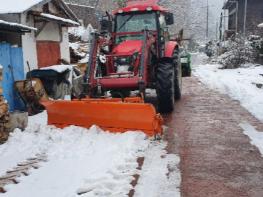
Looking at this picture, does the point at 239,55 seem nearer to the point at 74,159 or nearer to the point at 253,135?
the point at 253,135

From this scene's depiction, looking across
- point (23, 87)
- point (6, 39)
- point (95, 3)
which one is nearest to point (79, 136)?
point (23, 87)

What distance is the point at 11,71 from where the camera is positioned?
9.86 metres

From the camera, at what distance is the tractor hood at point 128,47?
8.52 meters

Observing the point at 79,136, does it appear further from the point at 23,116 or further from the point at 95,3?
the point at 95,3

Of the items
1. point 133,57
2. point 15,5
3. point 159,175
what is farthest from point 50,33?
point 159,175

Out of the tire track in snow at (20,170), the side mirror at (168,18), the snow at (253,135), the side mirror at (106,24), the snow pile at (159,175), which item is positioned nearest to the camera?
the snow pile at (159,175)

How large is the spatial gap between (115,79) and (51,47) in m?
6.67

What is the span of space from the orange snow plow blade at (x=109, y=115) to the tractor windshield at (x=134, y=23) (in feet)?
8.91

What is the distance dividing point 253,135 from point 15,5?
776 centimetres

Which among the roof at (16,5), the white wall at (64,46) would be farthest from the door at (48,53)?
the roof at (16,5)

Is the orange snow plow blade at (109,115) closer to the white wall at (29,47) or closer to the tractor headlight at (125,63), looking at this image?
the tractor headlight at (125,63)

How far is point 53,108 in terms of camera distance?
23.8ft

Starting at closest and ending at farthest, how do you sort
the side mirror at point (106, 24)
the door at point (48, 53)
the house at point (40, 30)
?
the side mirror at point (106, 24)
the house at point (40, 30)
the door at point (48, 53)

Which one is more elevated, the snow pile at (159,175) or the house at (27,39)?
the house at (27,39)
